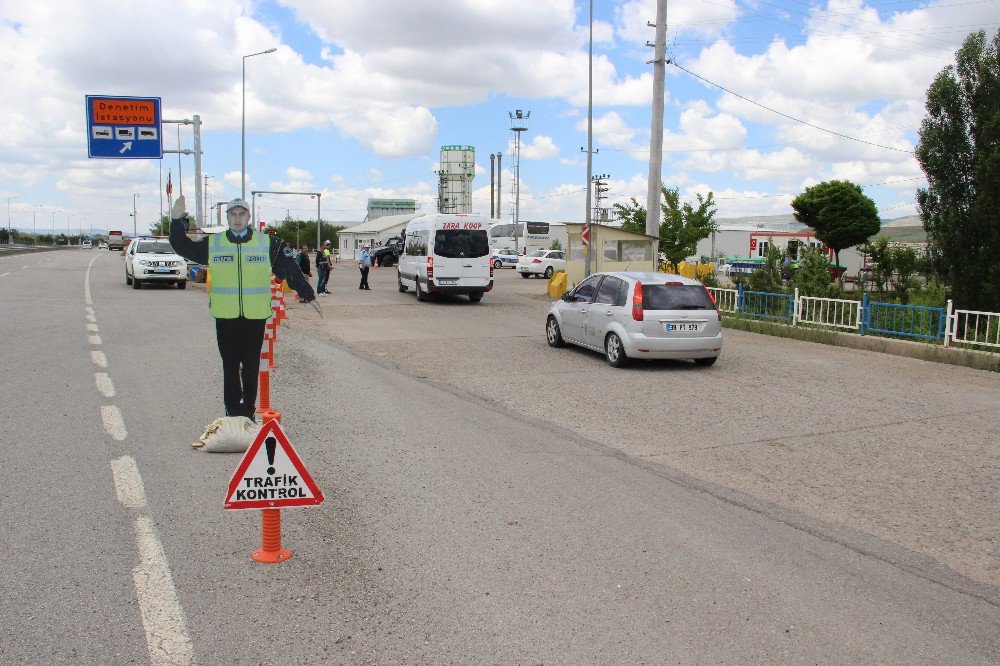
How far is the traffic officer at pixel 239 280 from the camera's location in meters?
6.82

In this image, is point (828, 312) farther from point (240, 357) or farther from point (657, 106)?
point (240, 357)

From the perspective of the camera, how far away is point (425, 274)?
2583cm

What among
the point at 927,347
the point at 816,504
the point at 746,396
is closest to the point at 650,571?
the point at 816,504

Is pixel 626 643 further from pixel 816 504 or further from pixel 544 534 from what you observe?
pixel 816 504

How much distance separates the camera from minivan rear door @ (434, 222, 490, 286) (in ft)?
83.6

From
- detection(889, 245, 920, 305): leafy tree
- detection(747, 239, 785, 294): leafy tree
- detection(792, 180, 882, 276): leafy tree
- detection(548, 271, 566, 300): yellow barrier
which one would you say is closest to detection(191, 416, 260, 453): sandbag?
detection(747, 239, 785, 294): leafy tree

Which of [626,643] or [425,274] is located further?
[425,274]

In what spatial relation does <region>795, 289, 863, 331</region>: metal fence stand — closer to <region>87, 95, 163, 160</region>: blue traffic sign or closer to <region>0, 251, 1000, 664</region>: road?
<region>0, 251, 1000, 664</region>: road

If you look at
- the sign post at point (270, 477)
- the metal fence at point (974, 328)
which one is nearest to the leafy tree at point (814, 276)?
the metal fence at point (974, 328)

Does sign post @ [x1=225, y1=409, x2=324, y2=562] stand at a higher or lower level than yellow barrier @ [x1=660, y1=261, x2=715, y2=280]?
lower

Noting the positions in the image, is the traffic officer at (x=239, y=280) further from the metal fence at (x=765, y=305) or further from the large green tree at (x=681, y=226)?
the large green tree at (x=681, y=226)

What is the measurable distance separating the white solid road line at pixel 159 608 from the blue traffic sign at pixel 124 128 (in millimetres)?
27371

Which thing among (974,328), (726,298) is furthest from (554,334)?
(726,298)

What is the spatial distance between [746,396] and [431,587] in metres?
7.01
